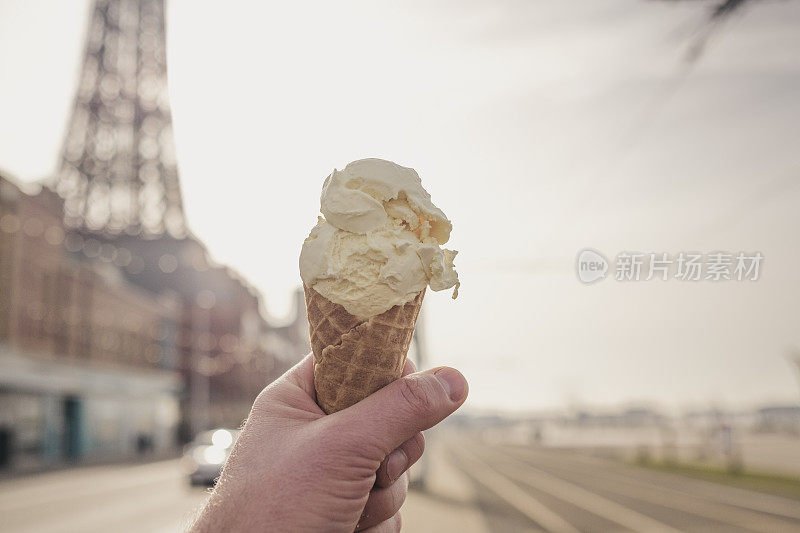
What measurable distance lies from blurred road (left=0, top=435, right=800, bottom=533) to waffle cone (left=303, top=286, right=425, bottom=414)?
6002 mm

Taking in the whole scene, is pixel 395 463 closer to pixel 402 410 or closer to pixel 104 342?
pixel 402 410

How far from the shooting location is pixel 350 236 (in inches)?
104

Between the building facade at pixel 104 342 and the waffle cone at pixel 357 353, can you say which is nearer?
the waffle cone at pixel 357 353

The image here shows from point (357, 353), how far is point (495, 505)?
1286 cm

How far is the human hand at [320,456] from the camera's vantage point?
2.26m

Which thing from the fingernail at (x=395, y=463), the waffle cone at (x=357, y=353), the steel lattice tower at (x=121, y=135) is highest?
the steel lattice tower at (x=121, y=135)

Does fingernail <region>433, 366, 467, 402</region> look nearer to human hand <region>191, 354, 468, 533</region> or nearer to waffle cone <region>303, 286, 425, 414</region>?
human hand <region>191, 354, 468, 533</region>

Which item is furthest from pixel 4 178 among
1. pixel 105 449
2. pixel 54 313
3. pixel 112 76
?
pixel 112 76

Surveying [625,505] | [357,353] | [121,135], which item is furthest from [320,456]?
[121,135]

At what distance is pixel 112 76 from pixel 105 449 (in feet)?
84.9

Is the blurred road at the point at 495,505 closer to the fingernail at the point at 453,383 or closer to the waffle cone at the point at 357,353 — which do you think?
the waffle cone at the point at 357,353

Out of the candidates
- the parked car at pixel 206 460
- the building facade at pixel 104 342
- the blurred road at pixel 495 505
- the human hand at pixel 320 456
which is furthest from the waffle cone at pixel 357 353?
the parked car at pixel 206 460

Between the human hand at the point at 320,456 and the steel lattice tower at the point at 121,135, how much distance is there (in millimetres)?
51474

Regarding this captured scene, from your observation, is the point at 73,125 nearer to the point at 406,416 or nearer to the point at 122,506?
the point at 122,506
